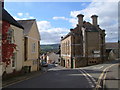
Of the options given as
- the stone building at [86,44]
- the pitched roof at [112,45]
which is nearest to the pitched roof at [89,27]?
the stone building at [86,44]

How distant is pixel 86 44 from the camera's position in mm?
48625

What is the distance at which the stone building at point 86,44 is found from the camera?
158 feet

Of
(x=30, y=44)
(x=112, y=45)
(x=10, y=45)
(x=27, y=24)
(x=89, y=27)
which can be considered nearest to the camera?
(x=10, y=45)

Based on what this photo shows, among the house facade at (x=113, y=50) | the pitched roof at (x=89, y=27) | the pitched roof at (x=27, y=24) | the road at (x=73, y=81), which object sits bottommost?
the road at (x=73, y=81)

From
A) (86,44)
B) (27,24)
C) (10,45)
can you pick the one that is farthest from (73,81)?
(86,44)

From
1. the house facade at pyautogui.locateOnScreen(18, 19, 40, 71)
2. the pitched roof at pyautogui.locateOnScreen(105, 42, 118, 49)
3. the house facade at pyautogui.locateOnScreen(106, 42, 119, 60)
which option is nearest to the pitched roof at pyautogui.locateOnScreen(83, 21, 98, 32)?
the house facade at pyautogui.locateOnScreen(18, 19, 40, 71)

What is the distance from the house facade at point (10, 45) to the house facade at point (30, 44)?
423 centimetres

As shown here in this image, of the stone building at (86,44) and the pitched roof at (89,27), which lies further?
the pitched roof at (89,27)

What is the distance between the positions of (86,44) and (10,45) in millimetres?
34639

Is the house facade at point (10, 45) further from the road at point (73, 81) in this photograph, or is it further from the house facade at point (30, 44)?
the house facade at point (30, 44)

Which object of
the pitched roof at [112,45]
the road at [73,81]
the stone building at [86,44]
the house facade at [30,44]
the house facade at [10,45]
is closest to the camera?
the road at [73,81]

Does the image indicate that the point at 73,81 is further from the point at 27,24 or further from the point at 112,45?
the point at 112,45

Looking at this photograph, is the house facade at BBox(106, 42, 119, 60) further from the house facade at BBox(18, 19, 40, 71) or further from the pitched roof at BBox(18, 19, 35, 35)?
the pitched roof at BBox(18, 19, 35, 35)

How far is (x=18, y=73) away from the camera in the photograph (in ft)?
71.1
